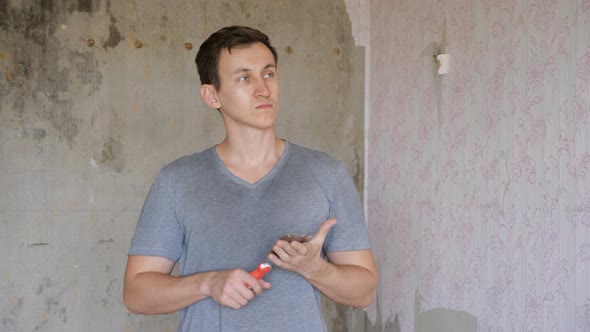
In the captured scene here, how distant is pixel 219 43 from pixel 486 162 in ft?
4.09

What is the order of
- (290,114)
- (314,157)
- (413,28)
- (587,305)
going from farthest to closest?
(290,114) → (413,28) → (587,305) → (314,157)

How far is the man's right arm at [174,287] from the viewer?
1438 mm

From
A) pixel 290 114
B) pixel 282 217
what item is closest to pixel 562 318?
pixel 282 217

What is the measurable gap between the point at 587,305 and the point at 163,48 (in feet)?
7.55

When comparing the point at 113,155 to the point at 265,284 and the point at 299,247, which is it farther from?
the point at 299,247

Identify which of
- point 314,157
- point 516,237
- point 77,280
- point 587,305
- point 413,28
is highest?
point 413,28

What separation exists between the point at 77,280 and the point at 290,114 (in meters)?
1.39

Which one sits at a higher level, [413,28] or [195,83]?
[413,28]

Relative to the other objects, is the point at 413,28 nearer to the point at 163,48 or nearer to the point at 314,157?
the point at 163,48

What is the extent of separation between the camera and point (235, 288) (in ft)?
4.69

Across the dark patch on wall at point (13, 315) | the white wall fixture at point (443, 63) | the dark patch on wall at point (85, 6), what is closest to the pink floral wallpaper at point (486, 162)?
the white wall fixture at point (443, 63)

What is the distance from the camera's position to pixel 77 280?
3258 mm

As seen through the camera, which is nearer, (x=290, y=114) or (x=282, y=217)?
(x=282, y=217)

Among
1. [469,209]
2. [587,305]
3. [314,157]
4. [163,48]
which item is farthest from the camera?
[163,48]
